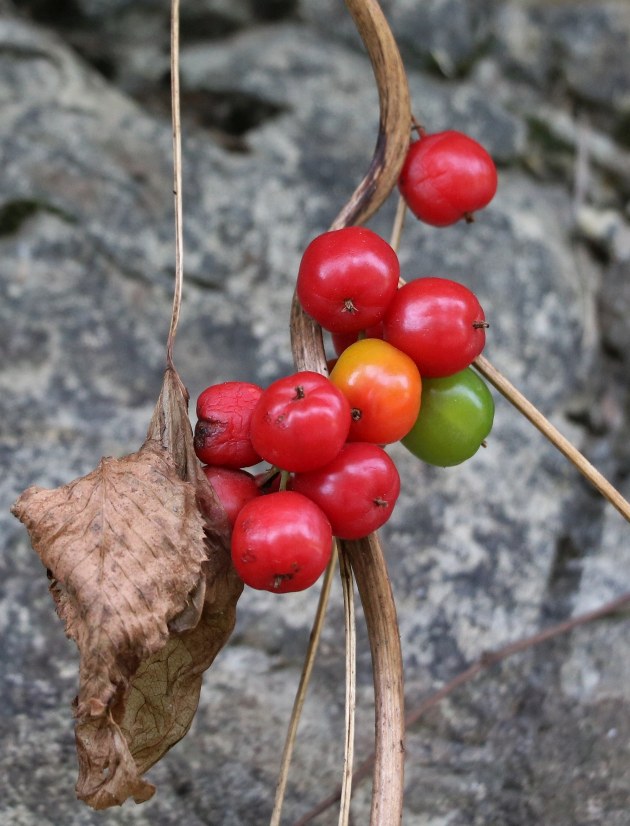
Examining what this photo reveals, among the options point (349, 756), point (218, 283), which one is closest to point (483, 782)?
point (349, 756)

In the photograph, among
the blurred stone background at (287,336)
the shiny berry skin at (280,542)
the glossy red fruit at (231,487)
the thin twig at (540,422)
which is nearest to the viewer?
the shiny berry skin at (280,542)

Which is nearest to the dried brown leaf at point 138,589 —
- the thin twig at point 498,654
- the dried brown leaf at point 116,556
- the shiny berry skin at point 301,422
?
the dried brown leaf at point 116,556

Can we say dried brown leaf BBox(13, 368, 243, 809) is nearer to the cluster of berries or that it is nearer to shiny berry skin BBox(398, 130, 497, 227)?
the cluster of berries

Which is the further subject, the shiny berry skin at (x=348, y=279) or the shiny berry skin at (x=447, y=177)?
the shiny berry skin at (x=447, y=177)

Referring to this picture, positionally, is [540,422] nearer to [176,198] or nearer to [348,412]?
[348,412]

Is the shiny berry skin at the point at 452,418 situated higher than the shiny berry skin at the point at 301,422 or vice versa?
the shiny berry skin at the point at 301,422

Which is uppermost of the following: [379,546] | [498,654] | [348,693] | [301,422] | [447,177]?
[447,177]

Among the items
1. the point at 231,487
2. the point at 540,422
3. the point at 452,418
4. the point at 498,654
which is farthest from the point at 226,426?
the point at 498,654

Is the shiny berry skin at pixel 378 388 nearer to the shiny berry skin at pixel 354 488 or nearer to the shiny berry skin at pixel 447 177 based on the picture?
the shiny berry skin at pixel 354 488

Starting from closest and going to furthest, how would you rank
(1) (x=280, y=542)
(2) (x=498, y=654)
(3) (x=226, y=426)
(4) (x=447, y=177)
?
(1) (x=280, y=542)
(3) (x=226, y=426)
(4) (x=447, y=177)
(2) (x=498, y=654)
